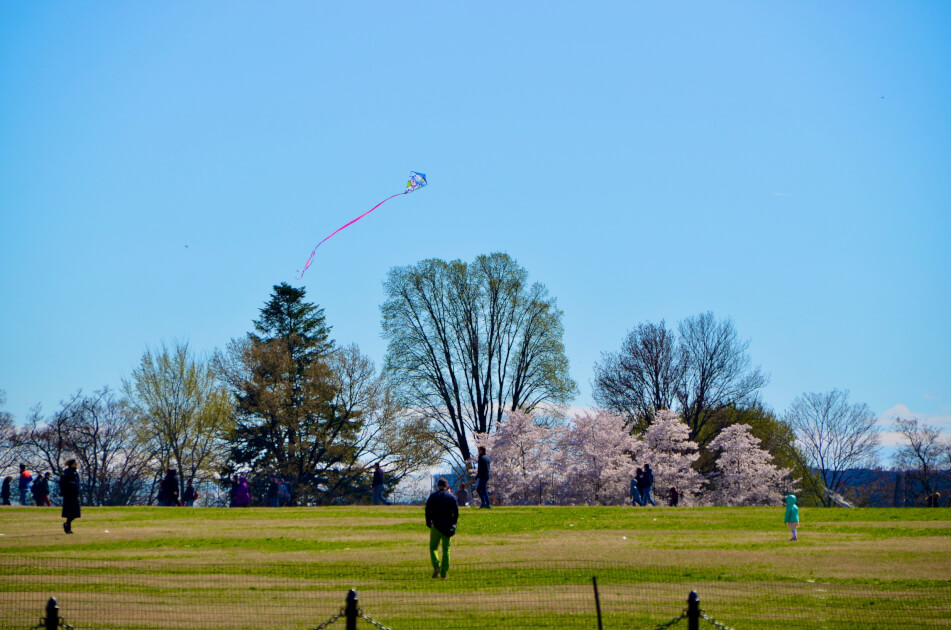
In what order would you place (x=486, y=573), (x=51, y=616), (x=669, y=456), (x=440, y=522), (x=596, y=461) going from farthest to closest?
1. (x=669, y=456)
2. (x=596, y=461)
3. (x=486, y=573)
4. (x=440, y=522)
5. (x=51, y=616)

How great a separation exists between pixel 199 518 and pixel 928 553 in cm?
2329

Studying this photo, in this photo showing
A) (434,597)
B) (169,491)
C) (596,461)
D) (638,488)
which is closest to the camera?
(434,597)

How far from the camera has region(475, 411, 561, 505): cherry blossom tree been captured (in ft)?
193

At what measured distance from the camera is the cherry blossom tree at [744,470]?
6228cm

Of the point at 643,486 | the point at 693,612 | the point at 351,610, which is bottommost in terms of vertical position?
the point at 643,486

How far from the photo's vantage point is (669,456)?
60.3 m

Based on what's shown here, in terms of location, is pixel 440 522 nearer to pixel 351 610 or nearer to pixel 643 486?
pixel 351 610

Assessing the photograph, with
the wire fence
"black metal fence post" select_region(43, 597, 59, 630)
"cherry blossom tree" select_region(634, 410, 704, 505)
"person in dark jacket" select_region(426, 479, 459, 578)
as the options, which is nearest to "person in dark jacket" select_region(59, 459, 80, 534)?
the wire fence

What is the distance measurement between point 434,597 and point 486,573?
2.83m

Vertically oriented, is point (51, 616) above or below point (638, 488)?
above

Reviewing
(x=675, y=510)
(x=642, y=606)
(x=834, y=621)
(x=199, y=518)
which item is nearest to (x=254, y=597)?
(x=642, y=606)

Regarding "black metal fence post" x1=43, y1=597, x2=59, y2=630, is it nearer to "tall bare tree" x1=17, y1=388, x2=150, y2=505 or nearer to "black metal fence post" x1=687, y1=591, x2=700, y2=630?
"black metal fence post" x1=687, y1=591, x2=700, y2=630

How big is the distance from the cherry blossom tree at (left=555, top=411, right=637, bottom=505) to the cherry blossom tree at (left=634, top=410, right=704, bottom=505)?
1613 millimetres

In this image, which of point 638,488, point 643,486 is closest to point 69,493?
point 643,486
